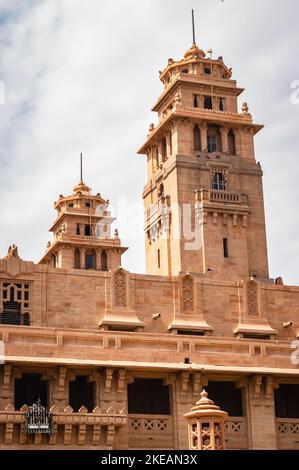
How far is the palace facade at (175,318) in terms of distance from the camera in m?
47.4

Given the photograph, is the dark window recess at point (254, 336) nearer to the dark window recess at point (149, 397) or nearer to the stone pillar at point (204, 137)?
the dark window recess at point (149, 397)

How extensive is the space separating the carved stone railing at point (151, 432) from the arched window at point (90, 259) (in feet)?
139

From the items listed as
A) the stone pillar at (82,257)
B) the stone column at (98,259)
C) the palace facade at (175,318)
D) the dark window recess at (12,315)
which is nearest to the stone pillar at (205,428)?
the palace facade at (175,318)

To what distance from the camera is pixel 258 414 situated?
4978 centimetres

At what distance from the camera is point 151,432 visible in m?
47.9

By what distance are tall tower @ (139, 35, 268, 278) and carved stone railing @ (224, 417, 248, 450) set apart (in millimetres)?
16862

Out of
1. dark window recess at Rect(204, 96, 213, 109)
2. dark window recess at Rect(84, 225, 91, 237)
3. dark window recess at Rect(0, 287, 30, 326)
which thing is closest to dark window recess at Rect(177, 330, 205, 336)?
dark window recess at Rect(0, 287, 30, 326)

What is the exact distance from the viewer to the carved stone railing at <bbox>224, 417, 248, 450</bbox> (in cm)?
4897

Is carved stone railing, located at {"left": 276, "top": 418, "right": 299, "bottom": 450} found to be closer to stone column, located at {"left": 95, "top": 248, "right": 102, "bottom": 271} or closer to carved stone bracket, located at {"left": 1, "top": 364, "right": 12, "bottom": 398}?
carved stone bracket, located at {"left": 1, "top": 364, "right": 12, "bottom": 398}
